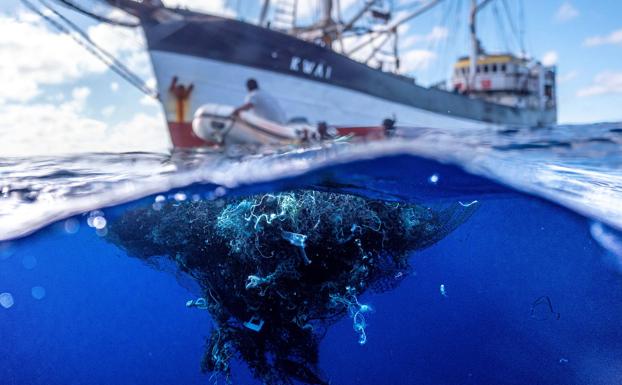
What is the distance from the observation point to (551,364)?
8.27 metres

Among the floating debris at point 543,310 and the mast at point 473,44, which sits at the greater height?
the mast at point 473,44

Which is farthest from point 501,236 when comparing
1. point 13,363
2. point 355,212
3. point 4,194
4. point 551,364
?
point 13,363

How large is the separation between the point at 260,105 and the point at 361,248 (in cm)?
1317

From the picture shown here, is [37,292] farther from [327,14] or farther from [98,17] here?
[327,14]

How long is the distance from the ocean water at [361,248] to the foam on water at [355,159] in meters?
0.04

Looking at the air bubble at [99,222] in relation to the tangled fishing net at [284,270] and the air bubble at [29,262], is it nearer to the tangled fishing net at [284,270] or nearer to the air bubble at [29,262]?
the air bubble at [29,262]

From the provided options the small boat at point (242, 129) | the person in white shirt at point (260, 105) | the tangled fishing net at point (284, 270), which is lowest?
the tangled fishing net at point (284, 270)

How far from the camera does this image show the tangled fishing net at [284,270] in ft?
21.8

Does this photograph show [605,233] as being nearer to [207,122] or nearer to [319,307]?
[319,307]

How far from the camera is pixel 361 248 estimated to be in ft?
22.6

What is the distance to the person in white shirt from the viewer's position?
18531 mm

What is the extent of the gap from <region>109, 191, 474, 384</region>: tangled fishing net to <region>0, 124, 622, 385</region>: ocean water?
0.09 feet

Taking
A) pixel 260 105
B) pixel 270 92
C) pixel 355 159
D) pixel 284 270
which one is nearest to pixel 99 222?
pixel 284 270

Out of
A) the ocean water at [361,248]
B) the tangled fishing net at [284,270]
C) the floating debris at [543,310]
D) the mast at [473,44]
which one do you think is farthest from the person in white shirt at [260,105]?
the mast at [473,44]
